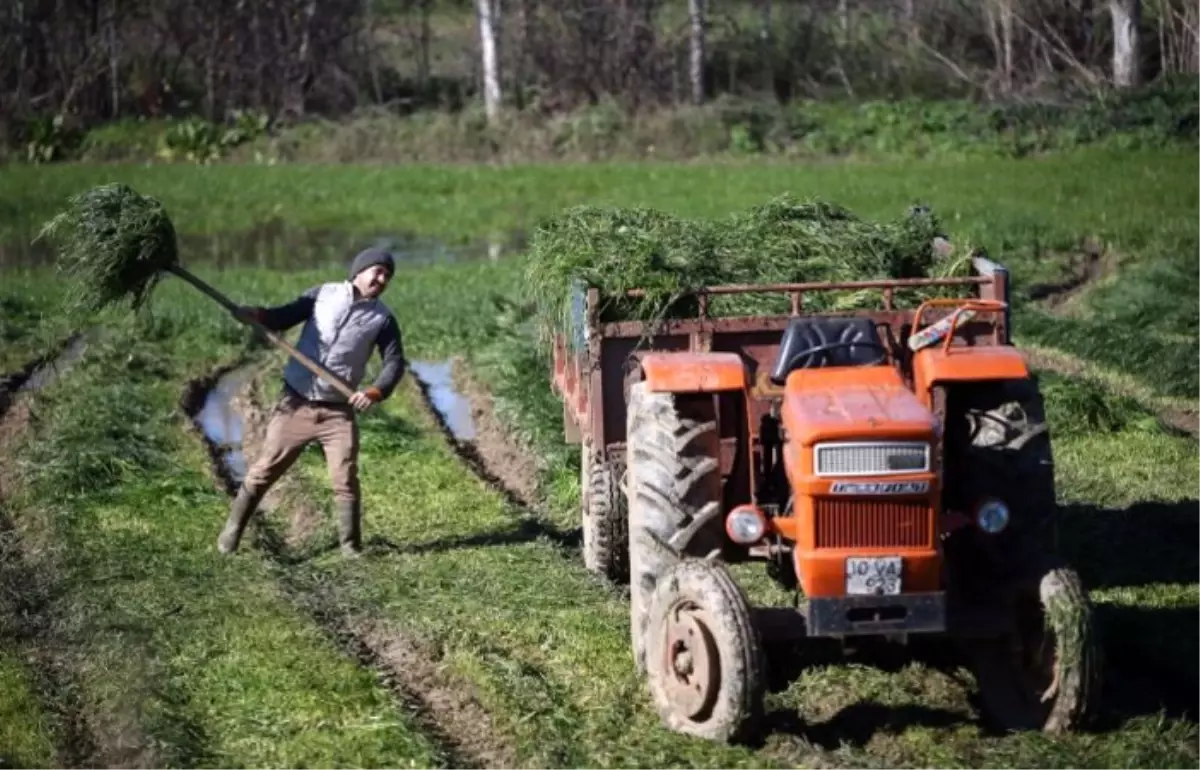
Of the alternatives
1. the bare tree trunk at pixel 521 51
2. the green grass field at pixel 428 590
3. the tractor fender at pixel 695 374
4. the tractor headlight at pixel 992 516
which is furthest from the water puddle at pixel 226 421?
the bare tree trunk at pixel 521 51

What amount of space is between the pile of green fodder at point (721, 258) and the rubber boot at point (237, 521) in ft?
6.92

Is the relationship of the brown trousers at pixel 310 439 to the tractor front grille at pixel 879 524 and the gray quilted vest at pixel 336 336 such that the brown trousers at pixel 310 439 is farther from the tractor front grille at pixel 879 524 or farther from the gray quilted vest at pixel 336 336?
the tractor front grille at pixel 879 524

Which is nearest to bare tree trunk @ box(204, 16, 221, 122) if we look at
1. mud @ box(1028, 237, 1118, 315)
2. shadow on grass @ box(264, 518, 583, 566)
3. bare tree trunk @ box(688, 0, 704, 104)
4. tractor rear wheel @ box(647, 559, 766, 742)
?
bare tree trunk @ box(688, 0, 704, 104)

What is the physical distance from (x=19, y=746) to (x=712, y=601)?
310 centimetres

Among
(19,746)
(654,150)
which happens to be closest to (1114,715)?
(19,746)

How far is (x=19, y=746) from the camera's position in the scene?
863 centimetres

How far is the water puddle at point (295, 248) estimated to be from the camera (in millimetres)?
27125

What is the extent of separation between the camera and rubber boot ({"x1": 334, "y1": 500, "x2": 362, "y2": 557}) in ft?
40.1

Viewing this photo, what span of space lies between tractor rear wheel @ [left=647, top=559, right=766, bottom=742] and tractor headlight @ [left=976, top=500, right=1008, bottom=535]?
1.16 metres

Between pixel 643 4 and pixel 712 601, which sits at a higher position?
pixel 643 4

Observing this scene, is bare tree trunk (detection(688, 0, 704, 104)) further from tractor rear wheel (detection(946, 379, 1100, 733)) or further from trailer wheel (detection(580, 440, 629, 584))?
tractor rear wheel (detection(946, 379, 1100, 733))

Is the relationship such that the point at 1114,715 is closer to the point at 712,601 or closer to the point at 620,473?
the point at 712,601

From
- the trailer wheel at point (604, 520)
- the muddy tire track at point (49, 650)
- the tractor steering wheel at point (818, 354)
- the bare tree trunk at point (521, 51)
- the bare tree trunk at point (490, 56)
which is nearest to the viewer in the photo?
the muddy tire track at point (49, 650)

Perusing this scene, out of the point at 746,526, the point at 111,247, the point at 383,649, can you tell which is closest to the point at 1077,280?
the point at 111,247
